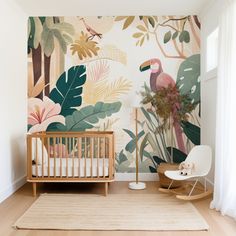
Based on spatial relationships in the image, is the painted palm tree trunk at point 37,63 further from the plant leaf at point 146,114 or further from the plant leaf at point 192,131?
the plant leaf at point 192,131

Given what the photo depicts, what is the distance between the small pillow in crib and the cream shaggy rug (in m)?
0.45

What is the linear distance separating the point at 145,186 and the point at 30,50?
2.79 meters

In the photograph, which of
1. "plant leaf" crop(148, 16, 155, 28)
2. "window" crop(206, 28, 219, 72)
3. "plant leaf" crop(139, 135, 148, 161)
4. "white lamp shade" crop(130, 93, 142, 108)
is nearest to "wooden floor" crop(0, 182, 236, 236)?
"plant leaf" crop(139, 135, 148, 161)

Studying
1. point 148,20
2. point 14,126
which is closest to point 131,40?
point 148,20

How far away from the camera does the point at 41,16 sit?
4.72 m

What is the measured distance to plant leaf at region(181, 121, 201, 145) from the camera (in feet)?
15.4

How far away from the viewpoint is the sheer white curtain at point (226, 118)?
3.02m

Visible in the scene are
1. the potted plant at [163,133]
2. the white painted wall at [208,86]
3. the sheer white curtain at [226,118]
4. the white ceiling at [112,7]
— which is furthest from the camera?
the potted plant at [163,133]

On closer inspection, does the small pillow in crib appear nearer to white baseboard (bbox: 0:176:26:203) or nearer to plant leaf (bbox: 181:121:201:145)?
white baseboard (bbox: 0:176:26:203)

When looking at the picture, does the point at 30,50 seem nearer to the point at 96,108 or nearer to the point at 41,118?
the point at 41,118

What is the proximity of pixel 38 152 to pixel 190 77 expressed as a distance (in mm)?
2596

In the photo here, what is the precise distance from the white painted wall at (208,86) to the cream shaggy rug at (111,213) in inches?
41.1

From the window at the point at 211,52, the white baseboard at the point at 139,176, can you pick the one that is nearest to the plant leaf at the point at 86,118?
the white baseboard at the point at 139,176

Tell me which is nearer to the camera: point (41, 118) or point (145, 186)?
point (145, 186)
